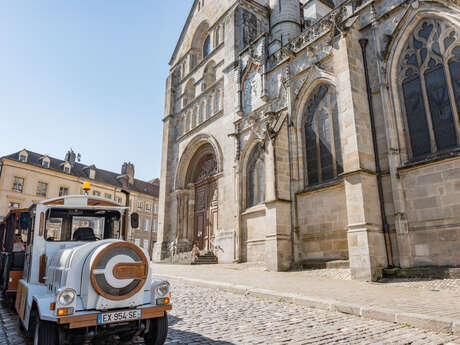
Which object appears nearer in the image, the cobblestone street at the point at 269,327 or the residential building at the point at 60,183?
the cobblestone street at the point at 269,327

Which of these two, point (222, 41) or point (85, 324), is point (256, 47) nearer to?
point (222, 41)

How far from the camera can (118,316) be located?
339 centimetres

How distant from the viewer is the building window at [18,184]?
103 ft

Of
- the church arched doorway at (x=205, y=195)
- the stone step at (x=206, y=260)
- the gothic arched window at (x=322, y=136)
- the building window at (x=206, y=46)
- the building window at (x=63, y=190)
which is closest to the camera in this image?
the gothic arched window at (x=322, y=136)

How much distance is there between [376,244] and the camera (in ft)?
29.2

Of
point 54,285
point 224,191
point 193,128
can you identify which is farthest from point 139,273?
point 193,128

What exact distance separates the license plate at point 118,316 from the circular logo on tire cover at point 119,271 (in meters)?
0.17

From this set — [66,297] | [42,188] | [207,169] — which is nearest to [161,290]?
[66,297]

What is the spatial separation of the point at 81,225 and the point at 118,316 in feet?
6.61

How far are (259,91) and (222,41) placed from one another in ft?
22.1

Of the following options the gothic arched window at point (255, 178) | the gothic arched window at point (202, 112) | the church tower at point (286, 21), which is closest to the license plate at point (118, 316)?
the gothic arched window at point (255, 178)

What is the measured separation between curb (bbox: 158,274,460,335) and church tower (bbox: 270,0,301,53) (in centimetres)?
1511

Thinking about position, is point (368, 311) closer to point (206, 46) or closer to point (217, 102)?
point (217, 102)

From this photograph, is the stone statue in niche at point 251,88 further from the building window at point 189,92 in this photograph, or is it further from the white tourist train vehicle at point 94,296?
the white tourist train vehicle at point 94,296
